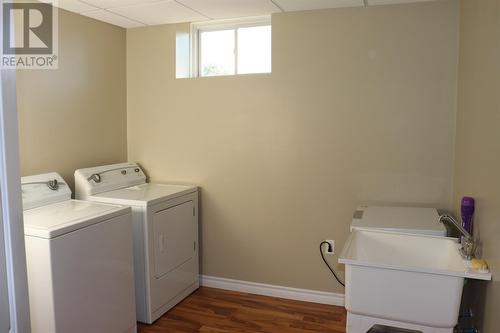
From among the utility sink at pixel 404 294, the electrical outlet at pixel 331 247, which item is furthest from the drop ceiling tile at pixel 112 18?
the utility sink at pixel 404 294

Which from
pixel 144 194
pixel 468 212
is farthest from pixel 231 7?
pixel 468 212

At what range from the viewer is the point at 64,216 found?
2.22 meters

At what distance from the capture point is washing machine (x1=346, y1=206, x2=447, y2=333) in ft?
5.26

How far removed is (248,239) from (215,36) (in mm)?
1676

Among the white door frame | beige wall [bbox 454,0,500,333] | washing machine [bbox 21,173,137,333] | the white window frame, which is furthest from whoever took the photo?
the white window frame

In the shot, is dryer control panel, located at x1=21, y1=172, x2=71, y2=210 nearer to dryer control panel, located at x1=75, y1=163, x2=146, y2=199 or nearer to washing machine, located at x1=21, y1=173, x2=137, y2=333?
washing machine, located at x1=21, y1=173, x2=137, y2=333

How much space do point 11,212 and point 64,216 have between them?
1.60 metres

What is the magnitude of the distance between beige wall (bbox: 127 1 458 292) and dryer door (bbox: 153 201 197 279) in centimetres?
20

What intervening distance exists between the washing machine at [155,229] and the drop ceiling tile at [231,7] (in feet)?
4.31

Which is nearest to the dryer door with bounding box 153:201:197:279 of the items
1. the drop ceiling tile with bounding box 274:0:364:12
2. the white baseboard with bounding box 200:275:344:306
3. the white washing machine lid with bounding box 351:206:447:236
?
the white baseboard with bounding box 200:275:344:306

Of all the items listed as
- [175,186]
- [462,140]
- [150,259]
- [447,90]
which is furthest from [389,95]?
[150,259]

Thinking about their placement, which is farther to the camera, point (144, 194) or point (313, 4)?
point (144, 194)

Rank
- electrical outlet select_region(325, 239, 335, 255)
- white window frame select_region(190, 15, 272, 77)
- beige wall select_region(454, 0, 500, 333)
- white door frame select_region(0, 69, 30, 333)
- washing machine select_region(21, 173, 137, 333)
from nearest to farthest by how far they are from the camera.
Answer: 1. white door frame select_region(0, 69, 30, 333)
2. beige wall select_region(454, 0, 500, 333)
3. washing machine select_region(21, 173, 137, 333)
4. electrical outlet select_region(325, 239, 335, 255)
5. white window frame select_region(190, 15, 272, 77)

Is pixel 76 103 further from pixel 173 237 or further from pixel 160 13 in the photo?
pixel 173 237
